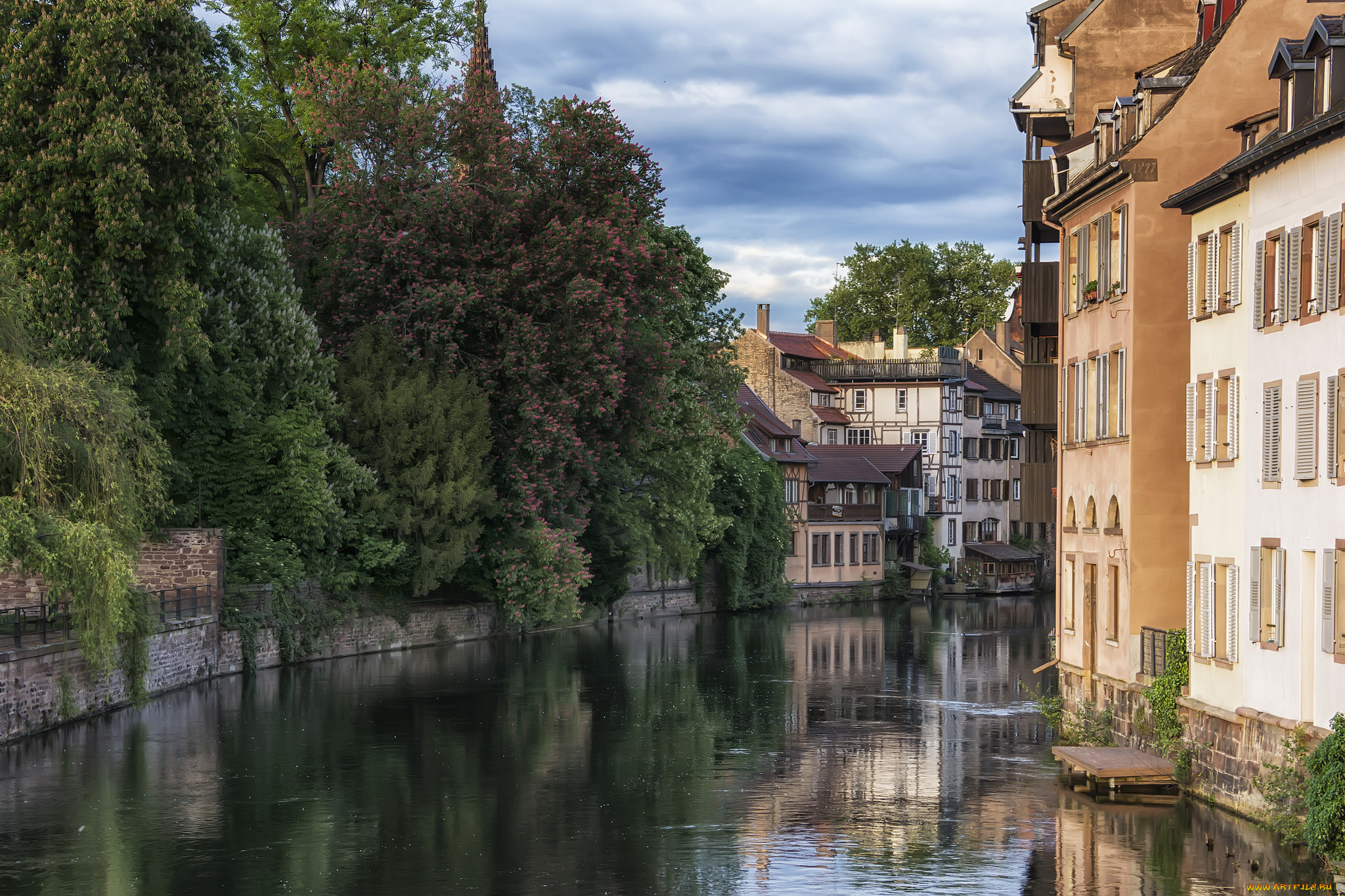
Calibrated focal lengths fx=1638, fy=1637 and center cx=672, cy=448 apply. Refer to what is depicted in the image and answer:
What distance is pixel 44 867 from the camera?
19.9 m

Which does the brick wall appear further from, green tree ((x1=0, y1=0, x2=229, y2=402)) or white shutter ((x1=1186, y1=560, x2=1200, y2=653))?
white shutter ((x1=1186, y1=560, x2=1200, y2=653))

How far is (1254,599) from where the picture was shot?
2186cm

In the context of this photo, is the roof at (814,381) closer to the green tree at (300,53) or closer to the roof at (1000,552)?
the roof at (1000,552)

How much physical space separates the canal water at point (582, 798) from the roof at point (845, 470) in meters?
46.7

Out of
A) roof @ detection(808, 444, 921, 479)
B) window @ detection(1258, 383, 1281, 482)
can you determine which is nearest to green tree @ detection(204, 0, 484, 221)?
window @ detection(1258, 383, 1281, 482)

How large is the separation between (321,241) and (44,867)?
105 ft

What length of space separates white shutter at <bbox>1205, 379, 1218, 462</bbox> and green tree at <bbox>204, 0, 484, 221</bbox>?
33.9m

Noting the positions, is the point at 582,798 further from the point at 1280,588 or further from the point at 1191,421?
the point at 1191,421

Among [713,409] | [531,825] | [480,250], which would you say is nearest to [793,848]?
[531,825]

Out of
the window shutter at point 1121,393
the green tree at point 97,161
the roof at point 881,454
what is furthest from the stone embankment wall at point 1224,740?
the roof at point 881,454

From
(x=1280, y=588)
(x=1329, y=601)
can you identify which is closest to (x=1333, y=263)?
(x=1329, y=601)

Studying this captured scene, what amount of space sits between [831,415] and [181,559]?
65.9 metres

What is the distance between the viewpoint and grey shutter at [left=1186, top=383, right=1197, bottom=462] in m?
24.7

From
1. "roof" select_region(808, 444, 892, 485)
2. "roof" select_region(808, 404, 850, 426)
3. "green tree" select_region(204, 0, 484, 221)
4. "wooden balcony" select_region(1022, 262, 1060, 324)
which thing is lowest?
"roof" select_region(808, 444, 892, 485)
